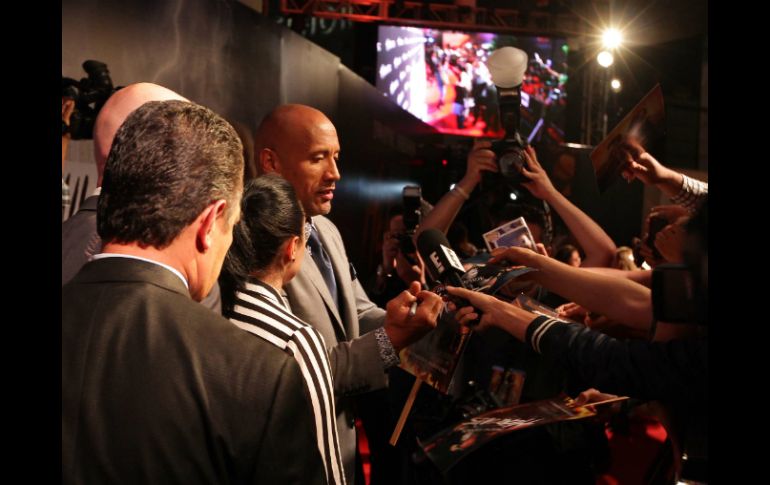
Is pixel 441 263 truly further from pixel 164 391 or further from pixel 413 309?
pixel 164 391

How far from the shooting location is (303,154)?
2.26m

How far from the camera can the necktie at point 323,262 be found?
7.30 feet

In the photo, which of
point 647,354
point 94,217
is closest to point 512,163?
point 647,354

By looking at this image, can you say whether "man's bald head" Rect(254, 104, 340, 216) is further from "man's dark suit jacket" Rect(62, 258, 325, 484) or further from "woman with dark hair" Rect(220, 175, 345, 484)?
Answer: "man's dark suit jacket" Rect(62, 258, 325, 484)

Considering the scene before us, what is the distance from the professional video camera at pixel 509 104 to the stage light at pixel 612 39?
322 inches

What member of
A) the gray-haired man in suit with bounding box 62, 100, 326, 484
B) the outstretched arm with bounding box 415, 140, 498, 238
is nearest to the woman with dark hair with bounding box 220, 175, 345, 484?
the gray-haired man in suit with bounding box 62, 100, 326, 484

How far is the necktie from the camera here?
2.22 metres

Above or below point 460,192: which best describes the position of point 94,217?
below

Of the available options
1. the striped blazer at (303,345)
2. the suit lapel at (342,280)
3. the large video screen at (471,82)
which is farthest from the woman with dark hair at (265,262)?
the large video screen at (471,82)

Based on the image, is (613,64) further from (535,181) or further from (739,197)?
(739,197)

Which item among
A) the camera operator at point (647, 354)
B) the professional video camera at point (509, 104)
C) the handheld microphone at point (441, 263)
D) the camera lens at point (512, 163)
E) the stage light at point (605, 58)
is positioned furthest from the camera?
the stage light at point (605, 58)

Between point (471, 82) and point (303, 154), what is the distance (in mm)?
10504

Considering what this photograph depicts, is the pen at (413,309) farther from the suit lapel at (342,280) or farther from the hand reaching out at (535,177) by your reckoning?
the hand reaching out at (535,177)
